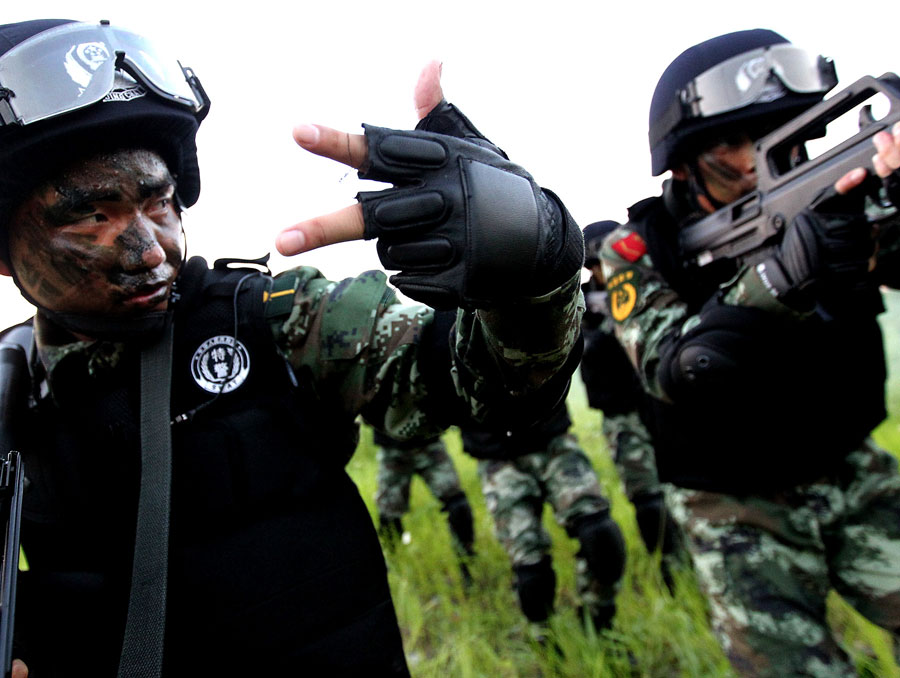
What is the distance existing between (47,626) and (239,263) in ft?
2.90

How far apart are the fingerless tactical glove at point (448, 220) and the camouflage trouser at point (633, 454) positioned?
297 cm

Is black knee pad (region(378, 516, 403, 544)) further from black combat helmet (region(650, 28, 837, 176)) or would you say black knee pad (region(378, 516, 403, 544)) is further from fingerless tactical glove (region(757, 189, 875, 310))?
fingerless tactical glove (region(757, 189, 875, 310))

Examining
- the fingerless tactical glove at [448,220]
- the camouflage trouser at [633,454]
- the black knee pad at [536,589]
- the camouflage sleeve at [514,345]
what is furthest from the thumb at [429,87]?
the camouflage trouser at [633,454]

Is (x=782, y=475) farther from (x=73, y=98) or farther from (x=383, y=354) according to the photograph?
(x=73, y=98)

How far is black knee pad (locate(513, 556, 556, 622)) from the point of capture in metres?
3.19

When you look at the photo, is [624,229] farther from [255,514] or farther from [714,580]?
[255,514]

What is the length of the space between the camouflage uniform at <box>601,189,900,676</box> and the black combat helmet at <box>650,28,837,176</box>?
26.8 inches

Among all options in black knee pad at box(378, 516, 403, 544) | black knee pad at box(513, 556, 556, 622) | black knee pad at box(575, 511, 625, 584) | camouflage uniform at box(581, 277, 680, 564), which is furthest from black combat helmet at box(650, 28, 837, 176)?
black knee pad at box(378, 516, 403, 544)

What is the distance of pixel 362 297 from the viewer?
1479 millimetres

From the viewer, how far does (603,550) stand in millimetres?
3094

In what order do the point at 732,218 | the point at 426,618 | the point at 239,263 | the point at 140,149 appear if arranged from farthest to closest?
the point at 426,618 < the point at 732,218 < the point at 239,263 < the point at 140,149

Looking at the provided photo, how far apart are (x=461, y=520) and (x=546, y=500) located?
973 mm

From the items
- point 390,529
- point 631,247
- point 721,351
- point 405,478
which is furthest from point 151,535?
point 405,478

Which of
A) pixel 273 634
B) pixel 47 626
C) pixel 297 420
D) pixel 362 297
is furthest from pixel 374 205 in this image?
pixel 47 626
